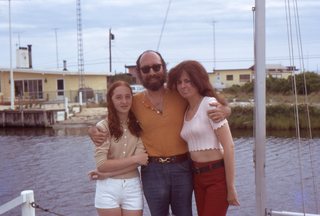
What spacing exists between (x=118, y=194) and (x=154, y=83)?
0.95 metres

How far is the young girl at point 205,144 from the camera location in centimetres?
399

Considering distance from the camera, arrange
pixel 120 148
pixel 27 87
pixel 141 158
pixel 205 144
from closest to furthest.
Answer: pixel 205 144 < pixel 141 158 < pixel 120 148 < pixel 27 87

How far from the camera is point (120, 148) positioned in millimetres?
4266

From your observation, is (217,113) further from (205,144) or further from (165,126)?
(165,126)

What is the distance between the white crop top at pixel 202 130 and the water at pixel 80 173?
8369 millimetres

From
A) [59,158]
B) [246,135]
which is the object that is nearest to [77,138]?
[59,158]

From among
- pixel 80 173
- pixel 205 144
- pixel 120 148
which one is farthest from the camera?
pixel 80 173

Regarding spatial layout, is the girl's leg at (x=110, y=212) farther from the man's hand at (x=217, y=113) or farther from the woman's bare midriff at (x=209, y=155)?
the man's hand at (x=217, y=113)

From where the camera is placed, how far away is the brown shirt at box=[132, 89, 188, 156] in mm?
4164

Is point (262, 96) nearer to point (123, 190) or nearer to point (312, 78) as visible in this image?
point (123, 190)

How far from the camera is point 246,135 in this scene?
1281 inches

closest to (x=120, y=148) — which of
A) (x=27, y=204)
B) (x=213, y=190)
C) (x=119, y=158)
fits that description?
(x=119, y=158)

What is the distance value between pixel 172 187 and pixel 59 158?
2281 cm

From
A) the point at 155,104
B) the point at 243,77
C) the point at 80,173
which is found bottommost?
the point at 80,173
